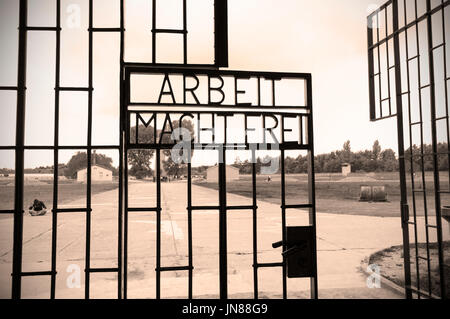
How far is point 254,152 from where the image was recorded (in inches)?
139

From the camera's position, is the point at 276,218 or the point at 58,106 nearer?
the point at 58,106

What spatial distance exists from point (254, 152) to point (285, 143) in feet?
1.17

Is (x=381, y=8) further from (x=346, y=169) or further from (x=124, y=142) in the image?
(x=346, y=169)

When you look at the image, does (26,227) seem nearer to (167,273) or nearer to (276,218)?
(167,273)

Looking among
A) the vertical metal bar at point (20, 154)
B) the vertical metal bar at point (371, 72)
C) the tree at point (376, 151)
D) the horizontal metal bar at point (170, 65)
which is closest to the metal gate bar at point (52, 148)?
the vertical metal bar at point (20, 154)

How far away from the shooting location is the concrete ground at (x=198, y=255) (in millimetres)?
→ 5434

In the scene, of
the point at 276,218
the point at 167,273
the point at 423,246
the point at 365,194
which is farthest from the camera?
the point at 365,194

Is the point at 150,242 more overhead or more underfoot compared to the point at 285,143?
more underfoot

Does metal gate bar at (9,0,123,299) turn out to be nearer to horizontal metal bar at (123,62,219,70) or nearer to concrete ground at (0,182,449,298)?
horizontal metal bar at (123,62,219,70)

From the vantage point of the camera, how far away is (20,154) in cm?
322

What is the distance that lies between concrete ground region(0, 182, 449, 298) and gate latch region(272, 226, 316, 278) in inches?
67.2
